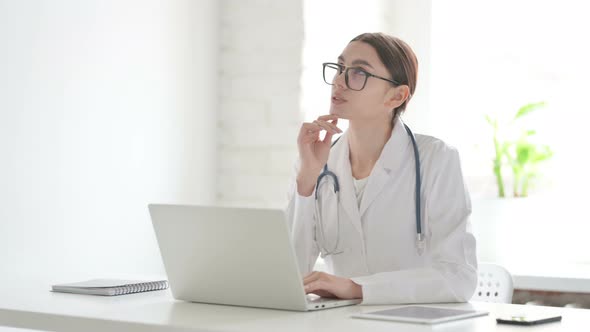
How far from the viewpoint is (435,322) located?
1534mm

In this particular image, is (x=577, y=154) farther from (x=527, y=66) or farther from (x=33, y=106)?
(x=33, y=106)

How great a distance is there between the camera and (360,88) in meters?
2.26

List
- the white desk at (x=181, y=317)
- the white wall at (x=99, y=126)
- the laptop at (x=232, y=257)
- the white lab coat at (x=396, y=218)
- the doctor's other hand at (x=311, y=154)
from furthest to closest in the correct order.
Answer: the white wall at (x=99, y=126) < the doctor's other hand at (x=311, y=154) < the white lab coat at (x=396, y=218) < the laptop at (x=232, y=257) < the white desk at (x=181, y=317)

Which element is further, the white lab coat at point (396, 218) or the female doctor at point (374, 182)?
the female doctor at point (374, 182)

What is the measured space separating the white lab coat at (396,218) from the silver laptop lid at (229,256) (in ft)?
1.45

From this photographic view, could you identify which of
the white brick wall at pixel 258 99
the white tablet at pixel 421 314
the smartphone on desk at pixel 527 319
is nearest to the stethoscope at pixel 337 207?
the white tablet at pixel 421 314

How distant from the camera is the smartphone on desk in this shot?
1580mm

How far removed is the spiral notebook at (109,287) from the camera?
6.28 ft

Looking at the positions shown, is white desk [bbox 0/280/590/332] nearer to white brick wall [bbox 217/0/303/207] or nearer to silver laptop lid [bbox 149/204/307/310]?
silver laptop lid [bbox 149/204/307/310]

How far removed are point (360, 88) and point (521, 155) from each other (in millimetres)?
1066

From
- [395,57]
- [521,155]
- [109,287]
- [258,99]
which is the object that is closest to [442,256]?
[395,57]

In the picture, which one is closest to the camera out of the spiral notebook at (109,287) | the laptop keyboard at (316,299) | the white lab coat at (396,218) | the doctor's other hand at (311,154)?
the laptop keyboard at (316,299)

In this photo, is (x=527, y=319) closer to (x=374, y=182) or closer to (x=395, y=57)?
(x=374, y=182)

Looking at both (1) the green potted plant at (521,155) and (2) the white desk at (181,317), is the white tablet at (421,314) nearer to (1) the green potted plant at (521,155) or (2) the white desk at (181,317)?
(2) the white desk at (181,317)
